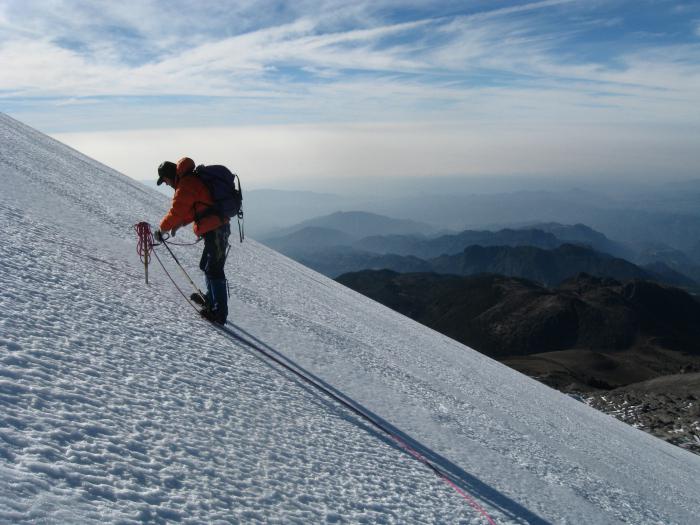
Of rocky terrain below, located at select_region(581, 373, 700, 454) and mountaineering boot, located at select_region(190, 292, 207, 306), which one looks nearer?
mountaineering boot, located at select_region(190, 292, 207, 306)

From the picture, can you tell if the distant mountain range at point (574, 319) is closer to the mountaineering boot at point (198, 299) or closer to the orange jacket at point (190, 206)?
the mountaineering boot at point (198, 299)

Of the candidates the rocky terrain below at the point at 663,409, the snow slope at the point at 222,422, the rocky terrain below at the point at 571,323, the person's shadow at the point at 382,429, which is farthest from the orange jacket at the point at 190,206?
the rocky terrain below at the point at 571,323

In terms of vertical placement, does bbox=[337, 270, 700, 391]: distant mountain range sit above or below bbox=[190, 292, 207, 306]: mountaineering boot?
below

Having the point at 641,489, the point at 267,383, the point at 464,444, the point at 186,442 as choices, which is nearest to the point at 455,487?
the point at 464,444

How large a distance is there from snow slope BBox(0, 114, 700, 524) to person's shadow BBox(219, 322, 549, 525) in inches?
1.8

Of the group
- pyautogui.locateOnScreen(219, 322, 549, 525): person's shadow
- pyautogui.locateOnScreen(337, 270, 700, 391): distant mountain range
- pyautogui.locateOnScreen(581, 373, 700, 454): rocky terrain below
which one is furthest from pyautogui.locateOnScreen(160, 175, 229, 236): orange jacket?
pyautogui.locateOnScreen(337, 270, 700, 391): distant mountain range

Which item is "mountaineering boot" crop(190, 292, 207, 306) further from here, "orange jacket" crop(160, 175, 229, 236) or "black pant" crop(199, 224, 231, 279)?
"orange jacket" crop(160, 175, 229, 236)

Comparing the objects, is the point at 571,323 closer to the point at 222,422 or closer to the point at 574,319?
the point at 574,319

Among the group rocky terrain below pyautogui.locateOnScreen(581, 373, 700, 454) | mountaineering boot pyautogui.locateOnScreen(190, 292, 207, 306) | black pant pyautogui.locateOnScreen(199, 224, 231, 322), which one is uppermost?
black pant pyautogui.locateOnScreen(199, 224, 231, 322)

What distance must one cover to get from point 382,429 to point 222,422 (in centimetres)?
220

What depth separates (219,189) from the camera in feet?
24.6

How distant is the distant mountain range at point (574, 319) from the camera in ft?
346

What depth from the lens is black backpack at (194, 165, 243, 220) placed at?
7.48 m

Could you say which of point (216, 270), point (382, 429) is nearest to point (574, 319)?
point (216, 270)
